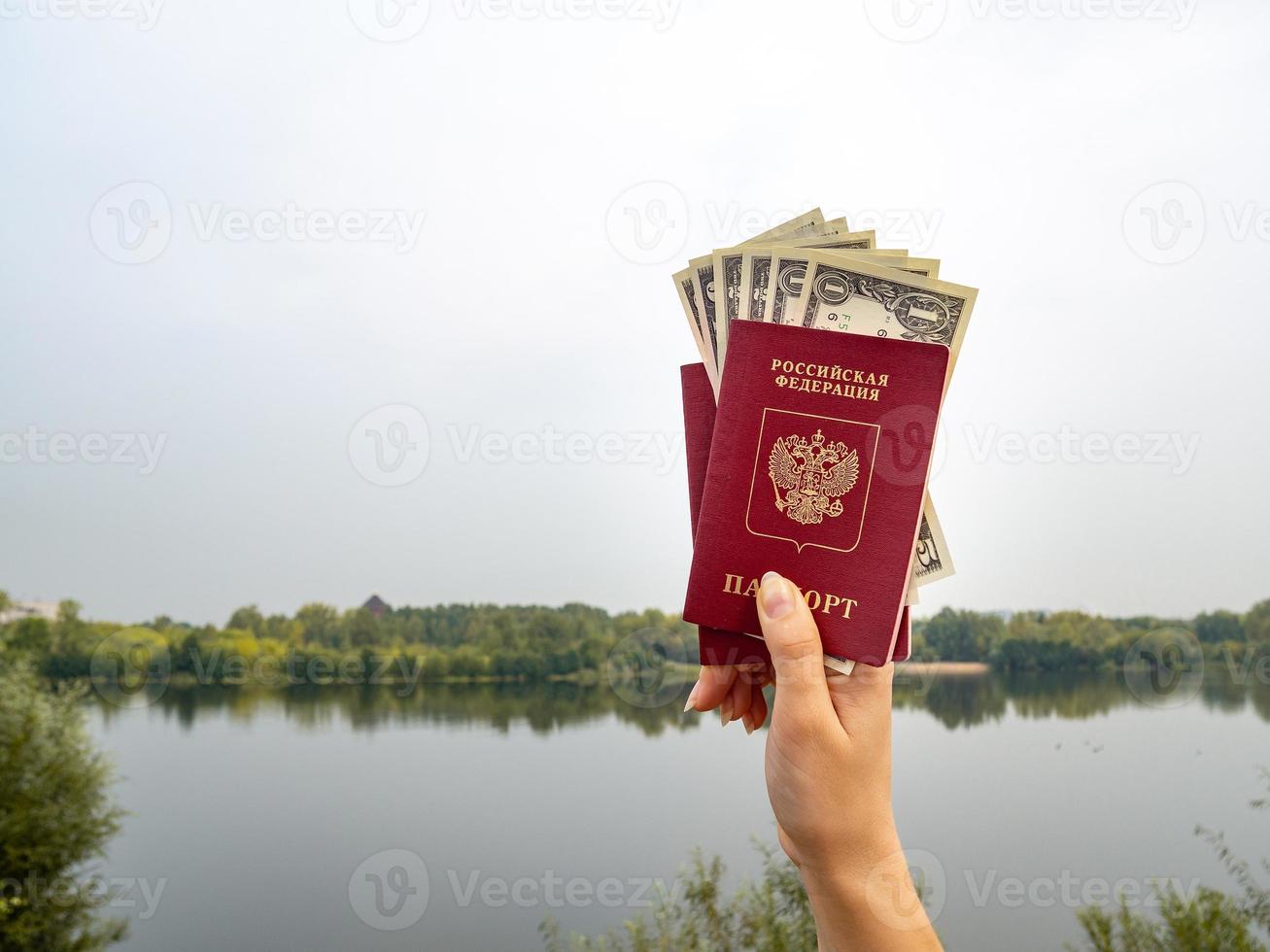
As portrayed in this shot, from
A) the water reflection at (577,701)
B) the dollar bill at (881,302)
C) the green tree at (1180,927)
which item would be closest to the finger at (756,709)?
the dollar bill at (881,302)

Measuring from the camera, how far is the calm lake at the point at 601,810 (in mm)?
32625

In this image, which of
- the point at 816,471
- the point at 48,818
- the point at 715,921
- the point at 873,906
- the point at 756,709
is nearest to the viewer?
the point at 873,906

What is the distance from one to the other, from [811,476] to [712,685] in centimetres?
45

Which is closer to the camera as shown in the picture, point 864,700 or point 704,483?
point 864,700

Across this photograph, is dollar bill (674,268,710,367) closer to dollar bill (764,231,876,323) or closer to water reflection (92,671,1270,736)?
dollar bill (764,231,876,323)

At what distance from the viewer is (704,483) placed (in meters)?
1.54

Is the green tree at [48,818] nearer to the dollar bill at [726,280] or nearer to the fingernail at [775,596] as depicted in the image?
the dollar bill at [726,280]

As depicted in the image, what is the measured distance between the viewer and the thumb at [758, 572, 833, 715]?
4.03 ft

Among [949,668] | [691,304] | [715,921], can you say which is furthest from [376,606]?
[691,304]

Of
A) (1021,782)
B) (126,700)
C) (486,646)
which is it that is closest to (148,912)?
(126,700)

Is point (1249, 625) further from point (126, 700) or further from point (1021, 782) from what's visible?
point (126, 700)

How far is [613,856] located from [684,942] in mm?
27747

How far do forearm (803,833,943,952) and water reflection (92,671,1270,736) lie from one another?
1117 inches

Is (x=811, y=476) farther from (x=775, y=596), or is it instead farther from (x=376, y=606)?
(x=376, y=606)
